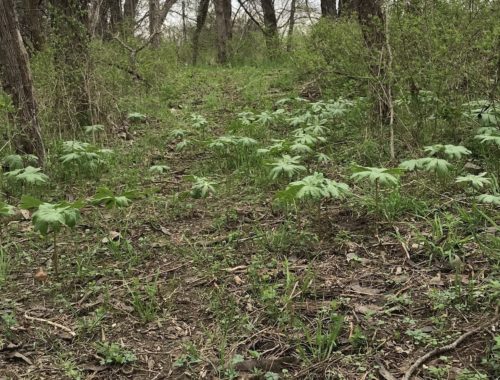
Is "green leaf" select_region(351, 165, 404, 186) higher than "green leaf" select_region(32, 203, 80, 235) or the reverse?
higher

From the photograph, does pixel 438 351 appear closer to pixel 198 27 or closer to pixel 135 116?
pixel 135 116

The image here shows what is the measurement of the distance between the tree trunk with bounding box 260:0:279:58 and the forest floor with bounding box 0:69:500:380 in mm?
8965

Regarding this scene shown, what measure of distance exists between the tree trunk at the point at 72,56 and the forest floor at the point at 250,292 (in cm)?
197

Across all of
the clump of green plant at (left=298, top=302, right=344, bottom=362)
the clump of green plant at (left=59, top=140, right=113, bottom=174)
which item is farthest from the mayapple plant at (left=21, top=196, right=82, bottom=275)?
the clump of green plant at (left=59, top=140, right=113, bottom=174)

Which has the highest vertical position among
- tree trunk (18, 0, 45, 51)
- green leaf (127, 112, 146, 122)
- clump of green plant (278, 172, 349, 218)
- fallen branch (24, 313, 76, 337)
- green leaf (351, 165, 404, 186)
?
tree trunk (18, 0, 45, 51)

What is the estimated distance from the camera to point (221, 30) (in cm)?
1373

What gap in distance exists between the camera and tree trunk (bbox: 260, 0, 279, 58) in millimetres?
12625

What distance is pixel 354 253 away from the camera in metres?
3.17

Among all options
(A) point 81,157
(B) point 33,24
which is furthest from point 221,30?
(A) point 81,157

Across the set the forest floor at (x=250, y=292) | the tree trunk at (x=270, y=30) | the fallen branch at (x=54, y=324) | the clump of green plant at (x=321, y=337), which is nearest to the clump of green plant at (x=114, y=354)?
the forest floor at (x=250, y=292)

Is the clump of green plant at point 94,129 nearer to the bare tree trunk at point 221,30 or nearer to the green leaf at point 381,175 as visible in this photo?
the green leaf at point 381,175

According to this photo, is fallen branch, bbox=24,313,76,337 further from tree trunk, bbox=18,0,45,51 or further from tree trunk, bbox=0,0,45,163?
tree trunk, bbox=18,0,45,51

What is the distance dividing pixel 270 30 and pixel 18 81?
986cm

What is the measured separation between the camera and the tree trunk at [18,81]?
4617mm
